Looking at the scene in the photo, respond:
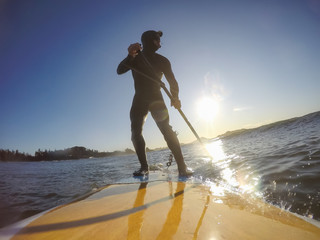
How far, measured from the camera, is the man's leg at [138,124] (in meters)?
3.74

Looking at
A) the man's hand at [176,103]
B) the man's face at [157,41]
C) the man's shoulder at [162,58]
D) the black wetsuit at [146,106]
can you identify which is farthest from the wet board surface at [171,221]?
the man's face at [157,41]

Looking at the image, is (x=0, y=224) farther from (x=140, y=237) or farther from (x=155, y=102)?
(x=155, y=102)

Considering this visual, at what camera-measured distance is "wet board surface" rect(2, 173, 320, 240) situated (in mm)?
1068

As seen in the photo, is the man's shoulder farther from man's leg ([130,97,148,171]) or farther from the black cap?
man's leg ([130,97,148,171])

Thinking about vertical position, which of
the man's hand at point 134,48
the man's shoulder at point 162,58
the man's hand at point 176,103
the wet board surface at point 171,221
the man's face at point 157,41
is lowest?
the wet board surface at point 171,221

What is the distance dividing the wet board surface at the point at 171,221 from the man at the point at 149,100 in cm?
194

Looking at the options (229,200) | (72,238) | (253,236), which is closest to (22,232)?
(72,238)

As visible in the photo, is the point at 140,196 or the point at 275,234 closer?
the point at 275,234

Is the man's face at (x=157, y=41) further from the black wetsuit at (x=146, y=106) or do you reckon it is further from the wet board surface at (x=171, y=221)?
the wet board surface at (x=171, y=221)

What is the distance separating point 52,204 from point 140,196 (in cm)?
217

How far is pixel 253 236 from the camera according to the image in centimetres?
102

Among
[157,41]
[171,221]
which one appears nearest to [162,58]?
[157,41]

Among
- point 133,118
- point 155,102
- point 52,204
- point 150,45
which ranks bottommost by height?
point 52,204

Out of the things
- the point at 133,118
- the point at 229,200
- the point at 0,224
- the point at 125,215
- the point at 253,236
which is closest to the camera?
the point at 253,236
